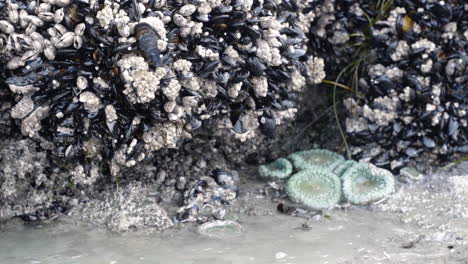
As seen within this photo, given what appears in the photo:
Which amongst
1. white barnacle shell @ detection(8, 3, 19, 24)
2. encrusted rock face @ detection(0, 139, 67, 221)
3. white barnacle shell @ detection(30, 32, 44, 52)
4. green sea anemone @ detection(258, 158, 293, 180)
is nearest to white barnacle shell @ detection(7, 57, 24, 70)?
white barnacle shell @ detection(30, 32, 44, 52)

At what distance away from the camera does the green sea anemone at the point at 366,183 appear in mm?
4314

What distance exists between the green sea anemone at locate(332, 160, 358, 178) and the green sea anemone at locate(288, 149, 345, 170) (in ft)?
0.11

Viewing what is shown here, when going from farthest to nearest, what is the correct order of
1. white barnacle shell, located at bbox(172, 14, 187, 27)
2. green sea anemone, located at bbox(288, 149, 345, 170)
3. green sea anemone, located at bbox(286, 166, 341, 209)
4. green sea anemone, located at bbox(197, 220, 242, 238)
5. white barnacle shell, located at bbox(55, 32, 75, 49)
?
1. green sea anemone, located at bbox(288, 149, 345, 170)
2. green sea anemone, located at bbox(286, 166, 341, 209)
3. green sea anemone, located at bbox(197, 220, 242, 238)
4. white barnacle shell, located at bbox(172, 14, 187, 27)
5. white barnacle shell, located at bbox(55, 32, 75, 49)

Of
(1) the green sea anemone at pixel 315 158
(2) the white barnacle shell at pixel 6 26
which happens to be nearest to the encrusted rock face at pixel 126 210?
(1) the green sea anemone at pixel 315 158

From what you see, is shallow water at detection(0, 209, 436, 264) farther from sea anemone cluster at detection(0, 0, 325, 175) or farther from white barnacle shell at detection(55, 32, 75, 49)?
white barnacle shell at detection(55, 32, 75, 49)

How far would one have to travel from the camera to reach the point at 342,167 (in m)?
4.70

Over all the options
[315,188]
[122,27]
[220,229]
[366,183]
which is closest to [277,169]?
[315,188]

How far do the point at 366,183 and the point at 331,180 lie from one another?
0.87 ft

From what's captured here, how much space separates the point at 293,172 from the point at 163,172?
1.06 metres

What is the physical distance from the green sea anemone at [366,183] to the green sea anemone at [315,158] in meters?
0.22

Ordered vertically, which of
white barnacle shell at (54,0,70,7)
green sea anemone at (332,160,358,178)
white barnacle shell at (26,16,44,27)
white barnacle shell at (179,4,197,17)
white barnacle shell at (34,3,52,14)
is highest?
white barnacle shell at (54,0,70,7)

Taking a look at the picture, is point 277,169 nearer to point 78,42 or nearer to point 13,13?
point 78,42

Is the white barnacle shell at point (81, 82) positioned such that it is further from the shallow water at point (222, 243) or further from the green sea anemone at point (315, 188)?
the green sea anemone at point (315, 188)

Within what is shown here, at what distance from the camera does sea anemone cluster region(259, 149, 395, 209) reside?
4.32 metres
